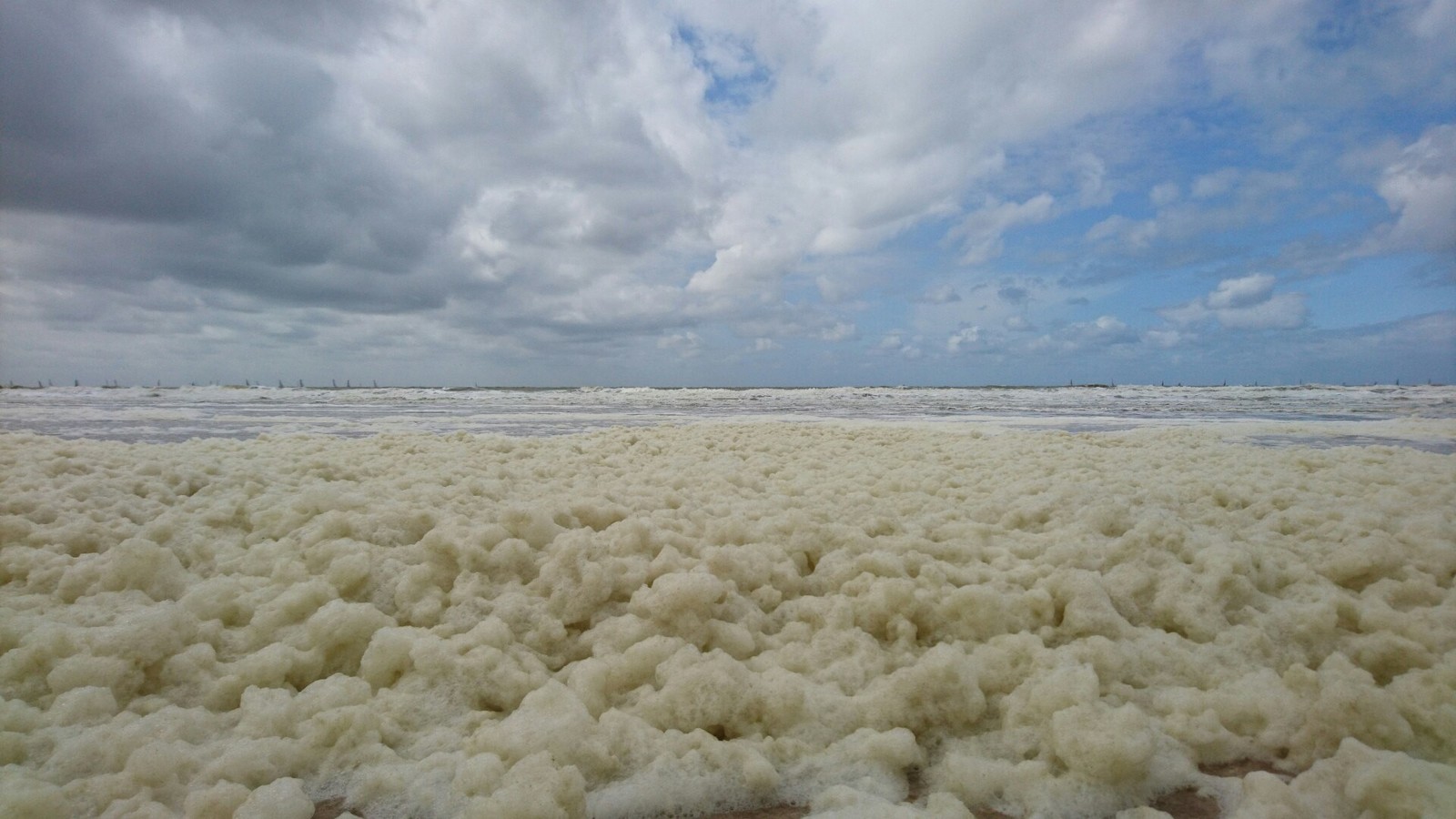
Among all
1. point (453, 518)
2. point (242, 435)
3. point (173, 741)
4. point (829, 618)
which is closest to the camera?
point (173, 741)

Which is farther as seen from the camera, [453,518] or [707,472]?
[707,472]

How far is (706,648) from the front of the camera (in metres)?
2.82

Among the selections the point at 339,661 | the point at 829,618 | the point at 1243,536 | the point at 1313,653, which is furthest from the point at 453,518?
the point at 1243,536

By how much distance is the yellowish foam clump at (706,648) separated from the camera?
6.83 feet

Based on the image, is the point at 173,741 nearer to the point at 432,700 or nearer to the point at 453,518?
the point at 432,700

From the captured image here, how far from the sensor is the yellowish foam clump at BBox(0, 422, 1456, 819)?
208cm

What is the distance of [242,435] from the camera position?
11.0 meters

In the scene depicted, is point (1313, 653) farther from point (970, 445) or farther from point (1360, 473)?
point (970, 445)

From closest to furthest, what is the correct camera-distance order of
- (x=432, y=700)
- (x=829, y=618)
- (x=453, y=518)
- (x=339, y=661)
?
1. (x=432, y=700)
2. (x=339, y=661)
3. (x=829, y=618)
4. (x=453, y=518)

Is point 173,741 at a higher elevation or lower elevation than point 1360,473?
lower

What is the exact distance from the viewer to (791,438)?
8852 mm

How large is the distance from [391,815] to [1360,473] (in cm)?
634

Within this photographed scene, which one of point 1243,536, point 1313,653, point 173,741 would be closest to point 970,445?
point 1243,536

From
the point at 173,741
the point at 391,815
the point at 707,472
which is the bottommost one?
the point at 391,815
